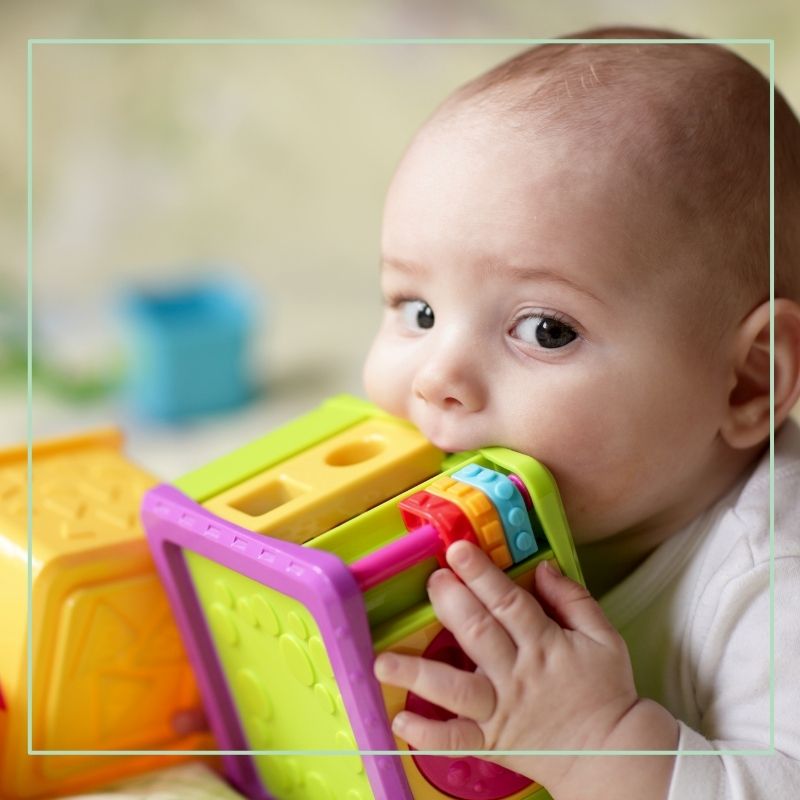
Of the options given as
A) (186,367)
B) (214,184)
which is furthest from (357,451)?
(214,184)

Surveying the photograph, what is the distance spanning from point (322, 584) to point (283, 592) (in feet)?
0.12

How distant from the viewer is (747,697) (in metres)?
0.61

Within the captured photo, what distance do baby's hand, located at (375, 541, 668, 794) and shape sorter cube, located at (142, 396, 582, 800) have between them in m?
0.01

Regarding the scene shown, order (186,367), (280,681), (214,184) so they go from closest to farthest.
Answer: (280,681), (186,367), (214,184)

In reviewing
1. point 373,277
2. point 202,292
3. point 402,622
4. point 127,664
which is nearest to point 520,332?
point 402,622

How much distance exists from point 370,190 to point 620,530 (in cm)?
86

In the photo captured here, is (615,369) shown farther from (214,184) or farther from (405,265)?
(214,184)

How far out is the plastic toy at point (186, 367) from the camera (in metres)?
1.38

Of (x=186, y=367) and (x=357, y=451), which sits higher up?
(x=357, y=451)

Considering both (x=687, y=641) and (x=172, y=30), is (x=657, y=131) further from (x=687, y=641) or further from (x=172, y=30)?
(x=172, y=30)

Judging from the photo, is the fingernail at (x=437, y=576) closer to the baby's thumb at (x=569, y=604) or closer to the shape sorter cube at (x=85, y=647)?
the baby's thumb at (x=569, y=604)

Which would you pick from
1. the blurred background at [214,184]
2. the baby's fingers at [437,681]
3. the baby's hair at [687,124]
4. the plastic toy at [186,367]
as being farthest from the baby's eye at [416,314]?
the plastic toy at [186,367]

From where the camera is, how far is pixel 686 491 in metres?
0.69

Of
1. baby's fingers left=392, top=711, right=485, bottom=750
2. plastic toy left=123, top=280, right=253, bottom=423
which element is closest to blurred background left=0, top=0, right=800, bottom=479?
plastic toy left=123, top=280, right=253, bottom=423
